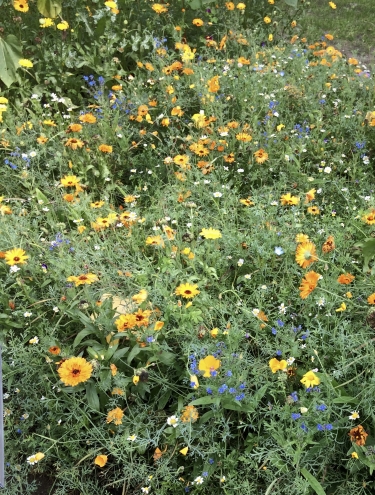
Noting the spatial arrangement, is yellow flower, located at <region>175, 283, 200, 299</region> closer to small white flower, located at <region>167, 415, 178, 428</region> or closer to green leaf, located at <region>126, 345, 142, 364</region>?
green leaf, located at <region>126, 345, 142, 364</region>

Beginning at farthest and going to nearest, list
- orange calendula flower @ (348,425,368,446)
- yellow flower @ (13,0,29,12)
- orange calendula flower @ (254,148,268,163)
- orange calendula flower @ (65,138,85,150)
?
yellow flower @ (13,0,29,12)
orange calendula flower @ (65,138,85,150)
orange calendula flower @ (254,148,268,163)
orange calendula flower @ (348,425,368,446)

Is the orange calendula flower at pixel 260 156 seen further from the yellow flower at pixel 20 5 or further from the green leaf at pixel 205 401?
the yellow flower at pixel 20 5

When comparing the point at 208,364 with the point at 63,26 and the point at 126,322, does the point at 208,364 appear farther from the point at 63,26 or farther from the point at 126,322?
the point at 63,26

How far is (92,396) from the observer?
5.97 feet

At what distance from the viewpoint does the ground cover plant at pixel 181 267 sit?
1687 millimetres

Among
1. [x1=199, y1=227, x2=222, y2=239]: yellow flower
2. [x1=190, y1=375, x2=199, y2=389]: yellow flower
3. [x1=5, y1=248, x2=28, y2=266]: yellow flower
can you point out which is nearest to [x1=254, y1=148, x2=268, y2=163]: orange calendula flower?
[x1=199, y1=227, x2=222, y2=239]: yellow flower

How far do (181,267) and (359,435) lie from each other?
102cm

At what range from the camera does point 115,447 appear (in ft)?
5.94

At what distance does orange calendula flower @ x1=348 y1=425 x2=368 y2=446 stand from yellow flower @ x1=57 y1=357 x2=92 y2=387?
2.75ft

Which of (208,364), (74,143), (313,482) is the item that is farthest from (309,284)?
(74,143)

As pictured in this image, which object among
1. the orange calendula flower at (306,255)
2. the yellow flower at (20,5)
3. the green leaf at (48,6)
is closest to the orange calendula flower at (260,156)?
the orange calendula flower at (306,255)

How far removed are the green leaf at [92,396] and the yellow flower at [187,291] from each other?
458 mm

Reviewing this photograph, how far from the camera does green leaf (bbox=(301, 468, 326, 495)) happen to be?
151 centimetres

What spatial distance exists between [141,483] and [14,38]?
2740 millimetres
